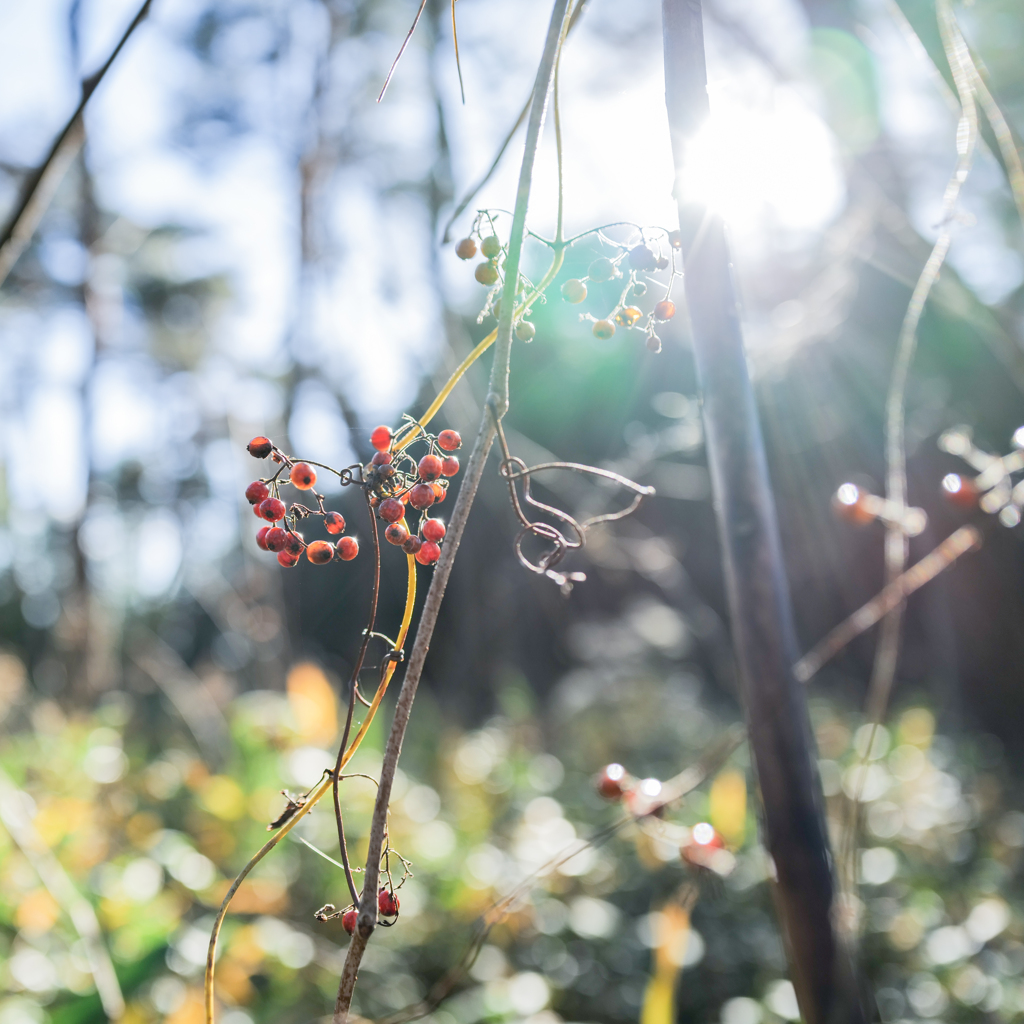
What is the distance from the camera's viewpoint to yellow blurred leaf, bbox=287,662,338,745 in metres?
2.98

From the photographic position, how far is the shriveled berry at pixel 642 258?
561 mm

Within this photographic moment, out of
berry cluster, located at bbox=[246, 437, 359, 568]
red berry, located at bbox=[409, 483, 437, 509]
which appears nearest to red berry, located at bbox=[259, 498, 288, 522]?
berry cluster, located at bbox=[246, 437, 359, 568]

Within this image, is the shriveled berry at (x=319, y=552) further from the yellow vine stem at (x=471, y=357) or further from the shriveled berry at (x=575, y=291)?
the shriveled berry at (x=575, y=291)

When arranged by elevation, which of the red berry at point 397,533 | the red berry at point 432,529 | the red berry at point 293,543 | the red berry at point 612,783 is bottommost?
the red berry at point 612,783

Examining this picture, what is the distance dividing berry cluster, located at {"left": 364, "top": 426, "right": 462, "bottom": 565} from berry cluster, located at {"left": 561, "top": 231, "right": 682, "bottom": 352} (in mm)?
171

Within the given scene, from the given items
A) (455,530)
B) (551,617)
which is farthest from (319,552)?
(551,617)

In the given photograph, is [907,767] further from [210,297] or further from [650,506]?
[210,297]

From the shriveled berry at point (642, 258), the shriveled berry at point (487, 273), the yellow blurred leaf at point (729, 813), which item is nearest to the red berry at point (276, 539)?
the shriveled berry at point (487, 273)

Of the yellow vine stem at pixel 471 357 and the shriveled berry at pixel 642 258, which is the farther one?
the shriveled berry at pixel 642 258

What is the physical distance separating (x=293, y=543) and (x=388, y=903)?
0.27 meters

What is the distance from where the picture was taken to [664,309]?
59cm

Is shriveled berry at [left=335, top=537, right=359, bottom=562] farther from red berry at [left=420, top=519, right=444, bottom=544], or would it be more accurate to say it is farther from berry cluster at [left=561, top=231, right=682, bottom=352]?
berry cluster at [left=561, top=231, right=682, bottom=352]

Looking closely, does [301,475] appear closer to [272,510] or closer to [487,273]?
[272,510]

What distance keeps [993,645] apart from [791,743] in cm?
A: 555
